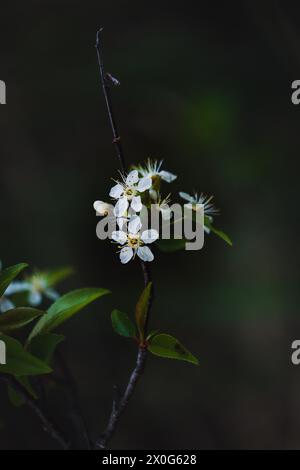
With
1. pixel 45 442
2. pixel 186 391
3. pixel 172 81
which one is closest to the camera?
pixel 45 442

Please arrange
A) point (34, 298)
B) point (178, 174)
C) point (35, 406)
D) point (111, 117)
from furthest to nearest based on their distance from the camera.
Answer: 1. point (178, 174)
2. point (34, 298)
3. point (35, 406)
4. point (111, 117)

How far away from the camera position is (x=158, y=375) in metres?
2.38

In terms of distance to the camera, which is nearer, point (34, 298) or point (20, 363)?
point (20, 363)

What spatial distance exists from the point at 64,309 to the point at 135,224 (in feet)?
0.69

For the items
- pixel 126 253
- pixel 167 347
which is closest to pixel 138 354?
pixel 167 347

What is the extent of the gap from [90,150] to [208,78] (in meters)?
0.52

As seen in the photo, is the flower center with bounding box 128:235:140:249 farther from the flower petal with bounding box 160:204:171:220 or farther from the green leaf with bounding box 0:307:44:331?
the green leaf with bounding box 0:307:44:331

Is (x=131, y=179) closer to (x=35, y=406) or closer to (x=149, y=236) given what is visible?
(x=149, y=236)

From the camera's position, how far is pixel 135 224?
88 centimetres

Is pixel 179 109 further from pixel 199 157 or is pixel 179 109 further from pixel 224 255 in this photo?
pixel 224 255

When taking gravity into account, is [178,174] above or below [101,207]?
above

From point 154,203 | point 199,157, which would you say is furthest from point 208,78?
point 154,203

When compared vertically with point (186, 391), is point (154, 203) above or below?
above

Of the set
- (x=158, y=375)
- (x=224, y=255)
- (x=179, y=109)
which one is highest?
(x=179, y=109)
